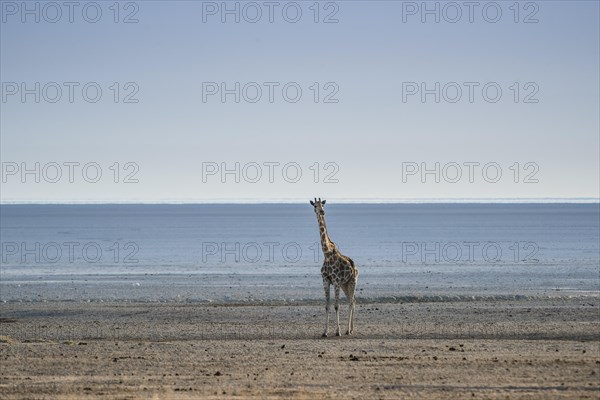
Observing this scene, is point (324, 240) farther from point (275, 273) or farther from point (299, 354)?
point (275, 273)

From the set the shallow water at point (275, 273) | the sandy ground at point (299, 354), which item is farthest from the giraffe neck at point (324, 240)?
the shallow water at point (275, 273)

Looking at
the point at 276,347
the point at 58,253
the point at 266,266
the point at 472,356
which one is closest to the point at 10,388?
the point at 276,347

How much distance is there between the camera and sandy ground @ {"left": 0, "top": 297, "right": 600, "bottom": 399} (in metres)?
18.0

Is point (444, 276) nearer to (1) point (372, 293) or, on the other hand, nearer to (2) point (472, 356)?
(1) point (372, 293)

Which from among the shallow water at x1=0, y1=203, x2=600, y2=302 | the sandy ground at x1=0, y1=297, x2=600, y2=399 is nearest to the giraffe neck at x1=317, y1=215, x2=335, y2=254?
the sandy ground at x1=0, y1=297, x2=600, y2=399

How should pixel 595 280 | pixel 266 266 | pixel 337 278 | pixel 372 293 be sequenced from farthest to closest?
pixel 266 266, pixel 595 280, pixel 372 293, pixel 337 278

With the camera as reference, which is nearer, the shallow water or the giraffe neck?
the giraffe neck

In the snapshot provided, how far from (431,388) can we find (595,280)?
114ft

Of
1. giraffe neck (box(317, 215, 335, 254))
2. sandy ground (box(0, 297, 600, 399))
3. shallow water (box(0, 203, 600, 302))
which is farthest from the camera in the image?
shallow water (box(0, 203, 600, 302))

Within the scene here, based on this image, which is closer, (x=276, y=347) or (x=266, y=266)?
(x=276, y=347)

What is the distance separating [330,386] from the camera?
18.3 m

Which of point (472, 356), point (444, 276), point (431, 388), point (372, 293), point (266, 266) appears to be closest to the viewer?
point (431, 388)

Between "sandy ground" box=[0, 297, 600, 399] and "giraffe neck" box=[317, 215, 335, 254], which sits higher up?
"giraffe neck" box=[317, 215, 335, 254]

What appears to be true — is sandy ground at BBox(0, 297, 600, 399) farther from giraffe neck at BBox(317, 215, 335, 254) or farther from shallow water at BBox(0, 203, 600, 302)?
shallow water at BBox(0, 203, 600, 302)
